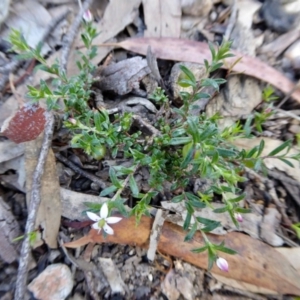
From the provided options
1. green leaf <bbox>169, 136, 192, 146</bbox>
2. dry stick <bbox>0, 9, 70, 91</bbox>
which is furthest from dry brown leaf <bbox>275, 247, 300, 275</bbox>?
dry stick <bbox>0, 9, 70, 91</bbox>

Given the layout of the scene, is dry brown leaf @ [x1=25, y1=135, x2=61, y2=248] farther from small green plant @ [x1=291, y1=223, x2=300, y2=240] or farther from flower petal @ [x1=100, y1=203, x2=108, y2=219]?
small green plant @ [x1=291, y1=223, x2=300, y2=240]

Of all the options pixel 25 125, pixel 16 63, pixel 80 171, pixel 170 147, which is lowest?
pixel 80 171

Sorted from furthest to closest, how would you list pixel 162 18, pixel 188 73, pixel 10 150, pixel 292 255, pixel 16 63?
pixel 162 18 < pixel 16 63 < pixel 10 150 < pixel 292 255 < pixel 188 73

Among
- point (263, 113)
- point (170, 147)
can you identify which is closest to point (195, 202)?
point (170, 147)

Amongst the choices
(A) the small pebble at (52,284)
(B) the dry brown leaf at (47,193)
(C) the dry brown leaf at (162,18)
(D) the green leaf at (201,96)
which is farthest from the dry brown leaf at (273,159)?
(A) the small pebble at (52,284)

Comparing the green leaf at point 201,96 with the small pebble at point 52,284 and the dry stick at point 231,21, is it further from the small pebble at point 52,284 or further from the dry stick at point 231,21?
the small pebble at point 52,284

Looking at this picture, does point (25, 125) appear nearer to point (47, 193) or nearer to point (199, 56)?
point (47, 193)

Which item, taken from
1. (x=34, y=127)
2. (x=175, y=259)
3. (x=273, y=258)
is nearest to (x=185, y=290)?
(x=175, y=259)
